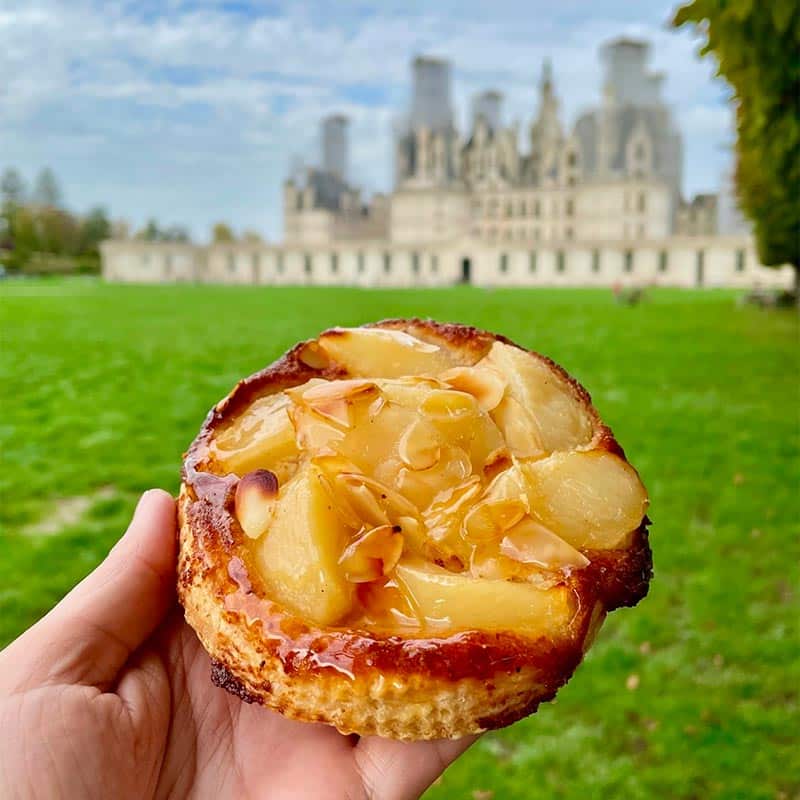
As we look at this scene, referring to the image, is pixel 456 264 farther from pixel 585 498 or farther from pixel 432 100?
pixel 585 498

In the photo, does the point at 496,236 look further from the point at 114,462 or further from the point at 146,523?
the point at 146,523

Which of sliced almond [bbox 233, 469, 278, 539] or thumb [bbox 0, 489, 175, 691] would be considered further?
thumb [bbox 0, 489, 175, 691]

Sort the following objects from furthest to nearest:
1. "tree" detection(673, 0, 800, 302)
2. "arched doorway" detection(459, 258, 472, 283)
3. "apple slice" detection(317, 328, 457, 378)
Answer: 1. "arched doorway" detection(459, 258, 472, 283)
2. "tree" detection(673, 0, 800, 302)
3. "apple slice" detection(317, 328, 457, 378)

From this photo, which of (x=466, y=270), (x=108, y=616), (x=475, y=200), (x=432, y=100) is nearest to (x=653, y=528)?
(x=108, y=616)

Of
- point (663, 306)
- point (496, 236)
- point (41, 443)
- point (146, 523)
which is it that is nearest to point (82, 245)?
point (496, 236)

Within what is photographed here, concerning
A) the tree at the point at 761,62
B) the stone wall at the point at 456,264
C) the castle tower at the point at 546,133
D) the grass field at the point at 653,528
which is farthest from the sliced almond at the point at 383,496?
the castle tower at the point at 546,133

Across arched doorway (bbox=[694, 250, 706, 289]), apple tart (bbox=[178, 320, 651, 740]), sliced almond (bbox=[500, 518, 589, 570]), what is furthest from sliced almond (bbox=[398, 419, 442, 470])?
arched doorway (bbox=[694, 250, 706, 289])

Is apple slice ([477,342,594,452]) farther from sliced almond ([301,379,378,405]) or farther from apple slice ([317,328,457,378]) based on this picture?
sliced almond ([301,379,378,405])
